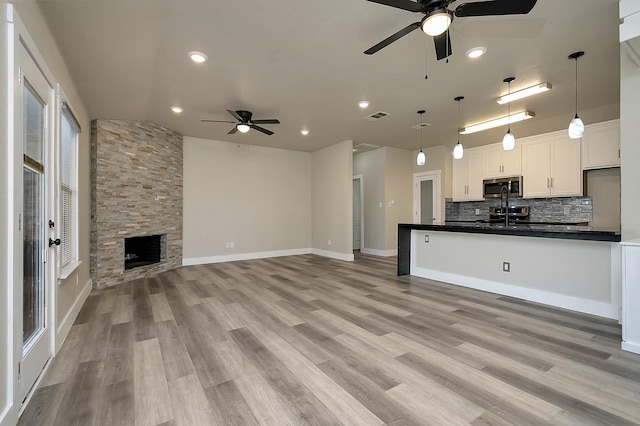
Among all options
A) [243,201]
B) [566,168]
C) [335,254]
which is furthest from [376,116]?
[566,168]

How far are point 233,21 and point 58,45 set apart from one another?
177 centimetres

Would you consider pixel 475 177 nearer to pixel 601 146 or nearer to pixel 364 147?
pixel 601 146

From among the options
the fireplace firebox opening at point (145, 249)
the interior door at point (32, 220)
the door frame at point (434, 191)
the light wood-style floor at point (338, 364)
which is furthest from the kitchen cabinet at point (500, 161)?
the interior door at point (32, 220)

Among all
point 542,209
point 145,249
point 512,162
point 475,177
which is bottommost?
point 145,249

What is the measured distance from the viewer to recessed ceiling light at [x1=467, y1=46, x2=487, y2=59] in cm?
297

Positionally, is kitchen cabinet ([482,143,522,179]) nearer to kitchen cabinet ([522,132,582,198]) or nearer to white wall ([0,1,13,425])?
kitchen cabinet ([522,132,582,198])

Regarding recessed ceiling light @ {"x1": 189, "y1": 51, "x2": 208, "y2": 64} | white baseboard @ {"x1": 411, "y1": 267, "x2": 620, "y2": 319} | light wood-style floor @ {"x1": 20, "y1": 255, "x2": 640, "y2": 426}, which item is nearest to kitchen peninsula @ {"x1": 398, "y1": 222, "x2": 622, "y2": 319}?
white baseboard @ {"x1": 411, "y1": 267, "x2": 620, "y2": 319}

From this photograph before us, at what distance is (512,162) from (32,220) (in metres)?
7.68

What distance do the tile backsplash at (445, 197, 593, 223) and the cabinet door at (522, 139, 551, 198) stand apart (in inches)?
18.5

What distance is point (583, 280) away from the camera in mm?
3191

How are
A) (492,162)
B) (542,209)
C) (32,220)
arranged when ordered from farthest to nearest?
(492,162)
(542,209)
(32,220)

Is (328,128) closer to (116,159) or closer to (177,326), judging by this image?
(116,159)

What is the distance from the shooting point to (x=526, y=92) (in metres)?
3.84

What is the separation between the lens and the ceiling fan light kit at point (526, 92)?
146 inches
